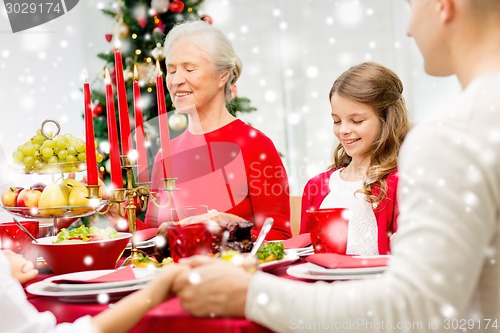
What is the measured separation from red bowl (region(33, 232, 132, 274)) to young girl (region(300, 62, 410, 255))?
3.30 ft

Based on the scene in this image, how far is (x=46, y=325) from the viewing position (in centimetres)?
89

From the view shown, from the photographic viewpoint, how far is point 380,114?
2.24 m

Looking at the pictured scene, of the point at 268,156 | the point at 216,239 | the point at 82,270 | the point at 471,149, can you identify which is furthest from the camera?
the point at 268,156

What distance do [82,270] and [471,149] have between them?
85 centimetres

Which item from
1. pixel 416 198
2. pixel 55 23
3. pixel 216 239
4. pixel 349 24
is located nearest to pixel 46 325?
pixel 216 239

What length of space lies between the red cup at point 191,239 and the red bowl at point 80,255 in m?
0.21

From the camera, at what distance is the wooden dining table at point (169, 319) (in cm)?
85

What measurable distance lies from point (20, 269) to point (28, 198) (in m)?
0.35

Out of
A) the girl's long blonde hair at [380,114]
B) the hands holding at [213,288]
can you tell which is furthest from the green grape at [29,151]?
the girl's long blonde hair at [380,114]

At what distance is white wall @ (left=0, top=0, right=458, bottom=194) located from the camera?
171 inches

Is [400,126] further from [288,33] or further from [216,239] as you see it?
[288,33]

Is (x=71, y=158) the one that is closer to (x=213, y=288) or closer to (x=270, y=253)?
(x=270, y=253)

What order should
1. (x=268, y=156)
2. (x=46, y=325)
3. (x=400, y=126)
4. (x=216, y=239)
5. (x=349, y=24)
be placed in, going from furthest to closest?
(x=349, y=24) < (x=268, y=156) < (x=400, y=126) < (x=216, y=239) < (x=46, y=325)

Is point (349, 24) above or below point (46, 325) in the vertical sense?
above
